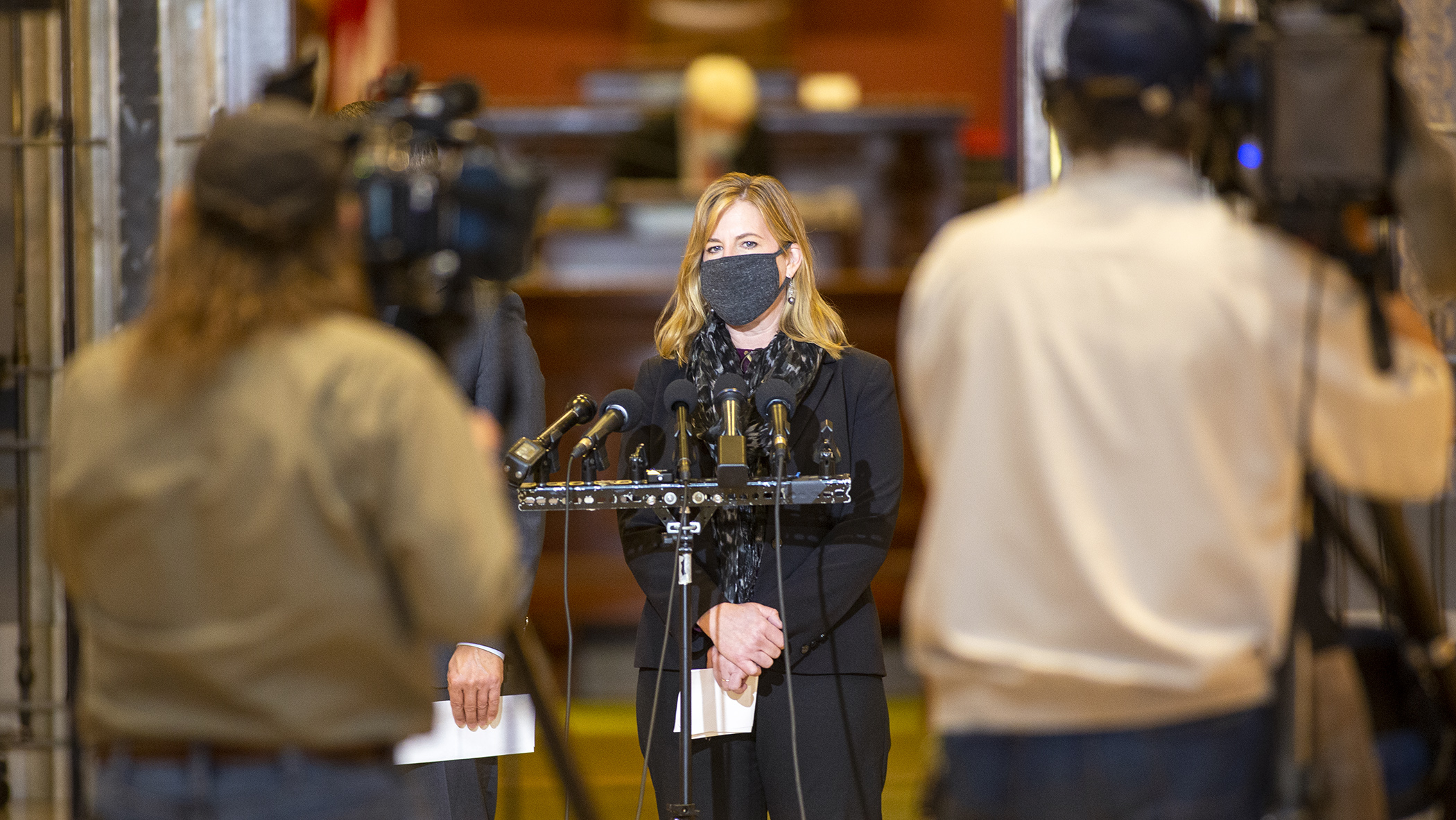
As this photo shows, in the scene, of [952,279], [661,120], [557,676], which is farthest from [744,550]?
[661,120]

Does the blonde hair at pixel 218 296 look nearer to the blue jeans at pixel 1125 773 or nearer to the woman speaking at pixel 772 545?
the blue jeans at pixel 1125 773

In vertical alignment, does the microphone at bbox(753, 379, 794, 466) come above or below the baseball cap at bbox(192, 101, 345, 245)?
below

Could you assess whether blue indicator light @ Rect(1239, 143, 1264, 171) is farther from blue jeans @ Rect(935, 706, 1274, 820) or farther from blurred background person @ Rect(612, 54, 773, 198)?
blurred background person @ Rect(612, 54, 773, 198)

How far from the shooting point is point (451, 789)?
2.72 meters

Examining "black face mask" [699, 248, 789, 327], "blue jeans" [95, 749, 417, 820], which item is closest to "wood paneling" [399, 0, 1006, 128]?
"black face mask" [699, 248, 789, 327]

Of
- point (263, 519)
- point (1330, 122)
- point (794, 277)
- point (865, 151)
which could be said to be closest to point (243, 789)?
point (263, 519)

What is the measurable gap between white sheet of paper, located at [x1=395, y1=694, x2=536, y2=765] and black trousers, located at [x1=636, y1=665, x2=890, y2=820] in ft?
0.76

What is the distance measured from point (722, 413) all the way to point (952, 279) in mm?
813

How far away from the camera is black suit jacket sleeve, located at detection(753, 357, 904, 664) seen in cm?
251

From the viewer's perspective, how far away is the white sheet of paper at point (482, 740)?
234 cm

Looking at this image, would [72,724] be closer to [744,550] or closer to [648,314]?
[744,550]

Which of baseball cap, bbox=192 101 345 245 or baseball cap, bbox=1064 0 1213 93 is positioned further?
baseball cap, bbox=1064 0 1213 93

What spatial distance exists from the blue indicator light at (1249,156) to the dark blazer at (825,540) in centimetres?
97

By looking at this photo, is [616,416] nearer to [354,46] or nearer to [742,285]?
[742,285]
